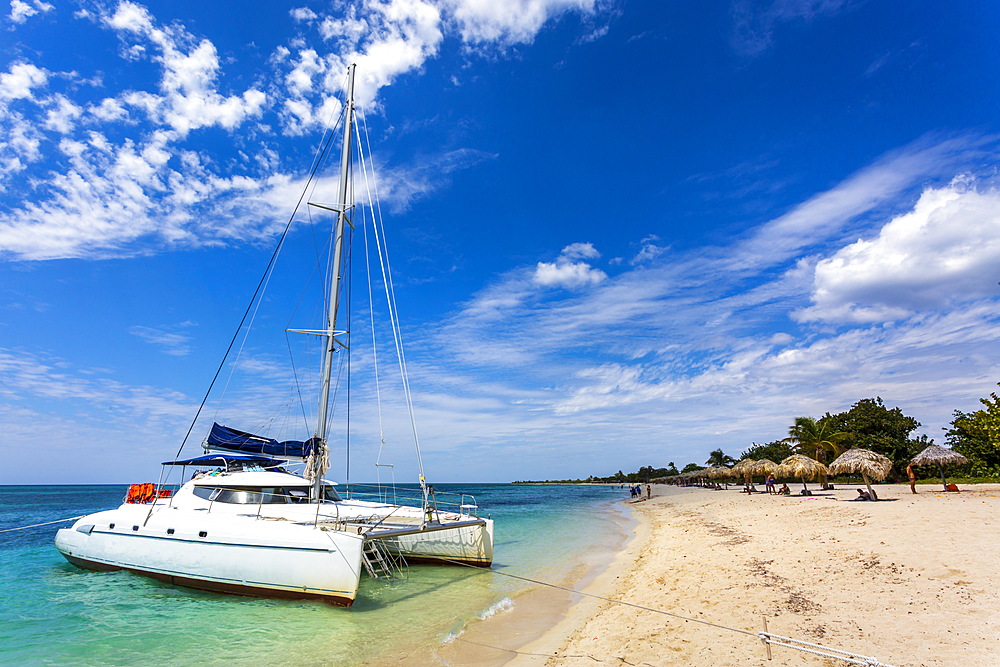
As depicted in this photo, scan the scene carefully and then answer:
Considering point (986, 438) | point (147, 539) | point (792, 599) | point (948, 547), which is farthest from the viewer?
point (986, 438)

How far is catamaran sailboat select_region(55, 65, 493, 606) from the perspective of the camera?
9.41 meters

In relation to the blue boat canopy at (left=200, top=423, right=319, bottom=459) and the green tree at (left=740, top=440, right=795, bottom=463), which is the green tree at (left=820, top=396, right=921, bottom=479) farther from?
the blue boat canopy at (left=200, top=423, right=319, bottom=459)

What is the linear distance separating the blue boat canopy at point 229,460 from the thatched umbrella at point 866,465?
886 inches

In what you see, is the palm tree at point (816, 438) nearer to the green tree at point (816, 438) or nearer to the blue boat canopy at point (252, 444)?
the green tree at point (816, 438)

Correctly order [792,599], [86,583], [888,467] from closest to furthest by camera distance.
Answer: [792,599] < [86,583] < [888,467]

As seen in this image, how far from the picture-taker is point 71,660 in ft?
25.9

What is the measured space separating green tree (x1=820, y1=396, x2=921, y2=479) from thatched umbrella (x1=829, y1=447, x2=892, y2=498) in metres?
15.7

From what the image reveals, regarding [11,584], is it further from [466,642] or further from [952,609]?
[952,609]

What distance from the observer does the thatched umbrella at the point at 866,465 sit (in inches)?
749

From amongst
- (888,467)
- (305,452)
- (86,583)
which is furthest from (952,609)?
(86,583)

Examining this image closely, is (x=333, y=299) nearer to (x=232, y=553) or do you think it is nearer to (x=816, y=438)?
(x=232, y=553)

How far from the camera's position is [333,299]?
46.9 ft

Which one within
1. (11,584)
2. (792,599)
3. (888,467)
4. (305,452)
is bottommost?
(11,584)

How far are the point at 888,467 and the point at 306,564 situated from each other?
2233 cm
